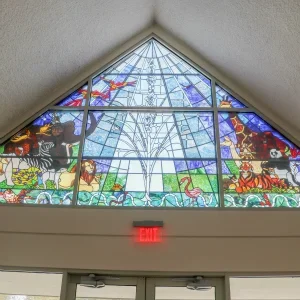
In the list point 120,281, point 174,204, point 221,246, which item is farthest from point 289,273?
point 120,281

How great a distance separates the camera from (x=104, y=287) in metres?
3.89

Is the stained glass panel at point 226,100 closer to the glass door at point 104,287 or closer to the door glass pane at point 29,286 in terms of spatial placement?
the glass door at point 104,287

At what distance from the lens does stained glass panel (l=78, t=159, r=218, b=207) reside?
13.7 feet

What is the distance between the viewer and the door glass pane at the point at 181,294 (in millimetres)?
3855

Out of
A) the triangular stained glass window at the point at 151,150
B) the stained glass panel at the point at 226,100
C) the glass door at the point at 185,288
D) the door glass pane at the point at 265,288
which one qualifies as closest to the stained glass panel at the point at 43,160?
the triangular stained glass window at the point at 151,150

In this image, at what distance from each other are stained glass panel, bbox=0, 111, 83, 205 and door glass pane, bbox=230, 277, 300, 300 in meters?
1.84

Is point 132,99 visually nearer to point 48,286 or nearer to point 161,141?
point 161,141

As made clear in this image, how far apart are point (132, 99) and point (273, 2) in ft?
6.42

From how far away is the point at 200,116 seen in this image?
4.78 metres

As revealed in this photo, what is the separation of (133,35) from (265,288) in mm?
3322

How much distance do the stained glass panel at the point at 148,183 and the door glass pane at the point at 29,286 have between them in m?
0.78

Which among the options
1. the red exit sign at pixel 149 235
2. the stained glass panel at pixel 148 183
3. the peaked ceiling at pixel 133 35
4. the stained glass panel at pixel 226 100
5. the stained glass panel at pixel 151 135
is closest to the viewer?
the peaked ceiling at pixel 133 35

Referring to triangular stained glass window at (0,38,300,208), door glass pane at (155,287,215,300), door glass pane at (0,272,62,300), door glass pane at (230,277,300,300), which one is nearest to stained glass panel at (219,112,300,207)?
triangular stained glass window at (0,38,300,208)

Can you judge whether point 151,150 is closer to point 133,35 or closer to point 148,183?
point 148,183
